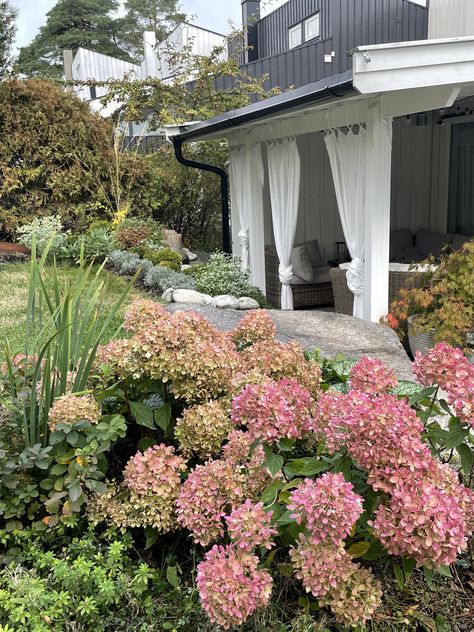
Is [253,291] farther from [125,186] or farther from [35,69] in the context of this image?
[35,69]

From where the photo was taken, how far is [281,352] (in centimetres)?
241

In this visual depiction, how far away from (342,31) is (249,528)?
1325cm

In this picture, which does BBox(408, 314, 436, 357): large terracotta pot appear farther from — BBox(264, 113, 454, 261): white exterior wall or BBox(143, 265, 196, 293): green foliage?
BBox(264, 113, 454, 261): white exterior wall

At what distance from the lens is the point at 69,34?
32.8 metres

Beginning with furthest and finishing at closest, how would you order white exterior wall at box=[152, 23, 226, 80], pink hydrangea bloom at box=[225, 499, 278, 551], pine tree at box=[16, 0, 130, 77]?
pine tree at box=[16, 0, 130, 77] < white exterior wall at box=[152, 23, 226, 80] < pink hydrangea bloom at box=[225, 499, 278, 551]

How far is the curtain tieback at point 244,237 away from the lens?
28.8 feet

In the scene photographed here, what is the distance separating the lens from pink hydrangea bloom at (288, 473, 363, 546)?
5.15 feet

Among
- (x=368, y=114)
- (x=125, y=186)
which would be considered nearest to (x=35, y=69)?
(x=125, y=186)

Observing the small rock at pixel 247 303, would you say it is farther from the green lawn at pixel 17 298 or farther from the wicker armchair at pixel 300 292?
the green lawn at pixel 17 298

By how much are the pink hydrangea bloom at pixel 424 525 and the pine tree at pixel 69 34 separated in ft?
112

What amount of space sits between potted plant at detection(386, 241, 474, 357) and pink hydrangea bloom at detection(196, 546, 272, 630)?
4038 millimetres

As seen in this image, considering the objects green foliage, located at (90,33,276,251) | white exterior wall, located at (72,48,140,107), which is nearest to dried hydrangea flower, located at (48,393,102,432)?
green foliage, located at (90,33,276,251)

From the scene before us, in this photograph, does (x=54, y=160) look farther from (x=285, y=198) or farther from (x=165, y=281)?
(x=285, y=198)

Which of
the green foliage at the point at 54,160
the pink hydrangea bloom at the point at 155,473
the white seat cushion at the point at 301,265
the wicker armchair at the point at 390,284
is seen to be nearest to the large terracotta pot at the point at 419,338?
the wicker armchair at the point at 390,284
